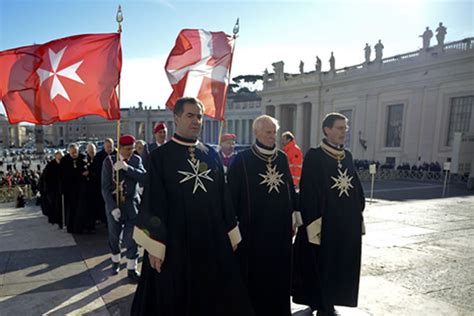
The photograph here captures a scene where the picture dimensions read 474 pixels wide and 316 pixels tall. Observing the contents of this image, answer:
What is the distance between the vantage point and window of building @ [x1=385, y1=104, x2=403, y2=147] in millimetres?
32250

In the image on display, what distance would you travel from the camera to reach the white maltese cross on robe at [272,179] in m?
3.53

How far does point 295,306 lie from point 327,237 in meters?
1.03

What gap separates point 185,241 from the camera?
9.18 feet

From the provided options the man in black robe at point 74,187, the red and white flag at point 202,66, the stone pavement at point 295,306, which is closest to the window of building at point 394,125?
the stone pavement at point 295,306

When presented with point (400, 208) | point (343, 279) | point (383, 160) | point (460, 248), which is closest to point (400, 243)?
point (460, 248)

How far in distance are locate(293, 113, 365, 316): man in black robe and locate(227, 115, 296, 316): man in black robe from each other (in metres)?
0.29

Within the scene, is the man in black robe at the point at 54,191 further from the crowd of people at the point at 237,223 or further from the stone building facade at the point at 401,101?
the stone building facade at the point at 401,101

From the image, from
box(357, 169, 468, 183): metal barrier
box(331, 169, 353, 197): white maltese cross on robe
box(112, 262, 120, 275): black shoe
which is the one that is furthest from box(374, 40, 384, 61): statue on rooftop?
box(112, 262, 120, 275): black shoe

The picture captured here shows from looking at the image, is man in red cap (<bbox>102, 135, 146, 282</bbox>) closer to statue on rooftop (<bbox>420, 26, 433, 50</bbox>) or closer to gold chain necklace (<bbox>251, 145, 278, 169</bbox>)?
gold chain necklace (<bbox>251, 145, 278, 169</bbox>)

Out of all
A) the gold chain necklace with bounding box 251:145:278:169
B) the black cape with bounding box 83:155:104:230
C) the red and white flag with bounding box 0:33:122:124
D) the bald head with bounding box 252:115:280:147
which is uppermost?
the red and white flag with bounding box 0:33:122:124

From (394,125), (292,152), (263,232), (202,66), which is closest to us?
(263,232)

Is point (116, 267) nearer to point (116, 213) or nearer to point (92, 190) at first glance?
point (116, 213)

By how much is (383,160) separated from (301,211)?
3297cm

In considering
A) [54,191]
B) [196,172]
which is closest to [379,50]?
[54,191]
